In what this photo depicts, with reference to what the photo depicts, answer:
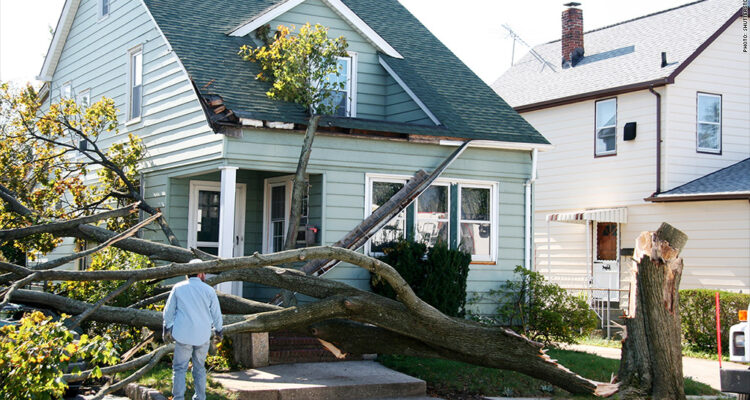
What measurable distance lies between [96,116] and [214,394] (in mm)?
8795

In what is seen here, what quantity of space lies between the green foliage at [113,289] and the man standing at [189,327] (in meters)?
2.97

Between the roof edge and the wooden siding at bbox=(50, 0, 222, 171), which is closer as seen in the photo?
the wooden siding at bbox=(50, 0, 222, 171)

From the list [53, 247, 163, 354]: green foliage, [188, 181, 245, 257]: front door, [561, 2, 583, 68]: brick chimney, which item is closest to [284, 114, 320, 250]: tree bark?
[53, 247, 163, 354]: green foliage

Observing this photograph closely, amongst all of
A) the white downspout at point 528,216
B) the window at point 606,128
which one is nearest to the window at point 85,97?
the white downspout at point 528,216

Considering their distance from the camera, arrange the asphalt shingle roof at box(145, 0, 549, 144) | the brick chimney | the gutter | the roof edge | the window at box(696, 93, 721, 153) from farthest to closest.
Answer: the brick chimney
the window at box(696, 93, 721, 153)
the gutter
the roof edge
the asphalt shingle roof at box(145, 0, 549, 144)

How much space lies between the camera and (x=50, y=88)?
2184 centimetres

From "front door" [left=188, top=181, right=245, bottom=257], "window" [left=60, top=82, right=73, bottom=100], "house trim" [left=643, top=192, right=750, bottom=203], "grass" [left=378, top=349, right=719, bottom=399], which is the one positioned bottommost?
"grass" [left=378, top=349, right=719, bottom=399]

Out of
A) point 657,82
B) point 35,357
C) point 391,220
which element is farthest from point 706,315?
point 35,357

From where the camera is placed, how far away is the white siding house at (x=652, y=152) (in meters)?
19.4

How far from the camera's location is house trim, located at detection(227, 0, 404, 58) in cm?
1580

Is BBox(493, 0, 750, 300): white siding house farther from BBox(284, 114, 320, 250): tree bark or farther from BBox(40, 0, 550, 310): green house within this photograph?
BBox(284, 114, 320, 250): tree bark

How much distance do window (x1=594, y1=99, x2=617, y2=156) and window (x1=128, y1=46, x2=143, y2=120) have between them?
40.1ft

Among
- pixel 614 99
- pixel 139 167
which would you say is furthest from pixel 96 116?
pixel 614 99

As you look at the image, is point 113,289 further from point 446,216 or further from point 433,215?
point 446,216
